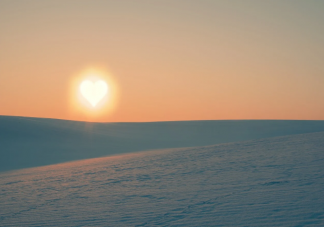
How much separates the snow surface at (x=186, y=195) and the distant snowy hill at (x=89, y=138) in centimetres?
884

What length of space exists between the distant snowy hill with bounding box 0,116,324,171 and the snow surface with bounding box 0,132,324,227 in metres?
8.84

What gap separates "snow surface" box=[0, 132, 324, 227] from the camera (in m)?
5.23

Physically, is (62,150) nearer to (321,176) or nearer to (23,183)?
(23,183)

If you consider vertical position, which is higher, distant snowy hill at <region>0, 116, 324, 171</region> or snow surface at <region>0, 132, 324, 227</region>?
distant snowy hill at <region>0, 116, 324, 171</region>

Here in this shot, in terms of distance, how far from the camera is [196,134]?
37812 millimetres

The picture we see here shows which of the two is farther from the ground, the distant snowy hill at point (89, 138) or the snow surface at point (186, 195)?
the distant snowy hill at point (89, 138)

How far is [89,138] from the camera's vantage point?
2825cm

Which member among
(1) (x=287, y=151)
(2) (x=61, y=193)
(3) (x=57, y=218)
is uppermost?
(1) (x=287, y=151)

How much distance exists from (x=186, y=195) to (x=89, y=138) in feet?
73.1

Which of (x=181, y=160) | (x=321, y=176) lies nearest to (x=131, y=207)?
(x=321, y=176)

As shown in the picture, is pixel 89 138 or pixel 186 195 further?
pixel 89 138

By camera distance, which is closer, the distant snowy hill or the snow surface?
the snow surface

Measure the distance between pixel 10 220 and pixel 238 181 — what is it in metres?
4.45

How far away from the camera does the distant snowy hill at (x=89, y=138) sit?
20.5 metres
